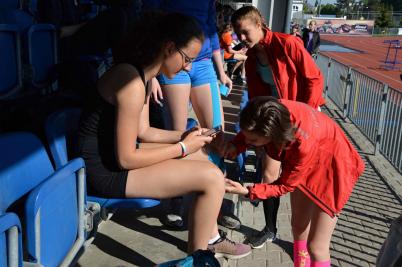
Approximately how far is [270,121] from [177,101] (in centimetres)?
100

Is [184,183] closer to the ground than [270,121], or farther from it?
closer to the ground

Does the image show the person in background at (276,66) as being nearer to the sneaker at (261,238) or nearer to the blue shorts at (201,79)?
the sneaker at (261,238)

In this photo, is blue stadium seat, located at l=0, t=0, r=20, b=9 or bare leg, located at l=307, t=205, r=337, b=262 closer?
bare leg, located at l=307, t=205, r=337, b=262

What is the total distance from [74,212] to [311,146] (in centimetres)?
114

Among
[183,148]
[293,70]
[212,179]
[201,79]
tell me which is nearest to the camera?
[212,179]

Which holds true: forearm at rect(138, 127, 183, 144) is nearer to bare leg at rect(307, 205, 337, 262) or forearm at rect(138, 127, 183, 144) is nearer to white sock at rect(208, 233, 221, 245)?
white sock at rect(208, 233, 221, 245)

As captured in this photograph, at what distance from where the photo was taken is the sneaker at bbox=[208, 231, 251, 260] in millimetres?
2787

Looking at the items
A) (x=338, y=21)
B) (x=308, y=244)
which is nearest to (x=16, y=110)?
(x=308, y=244)

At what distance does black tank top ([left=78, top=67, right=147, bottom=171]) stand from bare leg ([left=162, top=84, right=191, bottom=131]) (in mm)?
663

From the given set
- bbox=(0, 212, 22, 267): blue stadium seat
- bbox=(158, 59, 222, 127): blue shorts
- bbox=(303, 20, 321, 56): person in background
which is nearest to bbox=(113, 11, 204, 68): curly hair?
bbox=(158, 59, 222, 127): blue shorts

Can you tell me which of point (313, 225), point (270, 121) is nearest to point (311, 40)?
point (313, 225)

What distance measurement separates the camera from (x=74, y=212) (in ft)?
6.66

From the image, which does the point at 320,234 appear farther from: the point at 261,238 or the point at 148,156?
the point at 148,156

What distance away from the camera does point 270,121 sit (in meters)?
1.99
